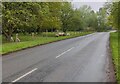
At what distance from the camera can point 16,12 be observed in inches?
1174

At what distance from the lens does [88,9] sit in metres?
135

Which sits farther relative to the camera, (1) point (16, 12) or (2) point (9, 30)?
(2) point (9, 30)

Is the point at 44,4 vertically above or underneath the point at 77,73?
above

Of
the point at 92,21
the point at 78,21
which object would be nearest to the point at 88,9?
the point at 92,21

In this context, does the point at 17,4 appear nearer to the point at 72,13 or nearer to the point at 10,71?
the point at 10,71

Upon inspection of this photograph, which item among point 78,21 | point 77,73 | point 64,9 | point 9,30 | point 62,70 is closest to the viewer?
point 77,73

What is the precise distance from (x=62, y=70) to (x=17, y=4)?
20.2m

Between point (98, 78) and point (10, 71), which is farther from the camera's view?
point (10, 71)

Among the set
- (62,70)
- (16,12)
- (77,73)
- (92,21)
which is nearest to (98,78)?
(77,73)

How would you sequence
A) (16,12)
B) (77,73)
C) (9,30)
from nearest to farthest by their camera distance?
(77,73) < (16,12) < (9,30)

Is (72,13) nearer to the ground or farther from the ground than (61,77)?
farther from the ground

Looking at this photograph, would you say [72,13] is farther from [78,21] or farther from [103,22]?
[103,22]

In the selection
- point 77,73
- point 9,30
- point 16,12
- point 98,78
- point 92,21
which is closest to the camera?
point 98,78

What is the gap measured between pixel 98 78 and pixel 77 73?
1.19 m
